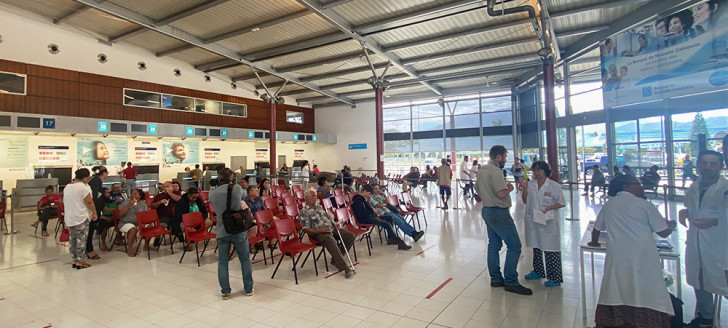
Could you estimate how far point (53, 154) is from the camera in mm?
11789

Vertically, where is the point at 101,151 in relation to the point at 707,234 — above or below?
above

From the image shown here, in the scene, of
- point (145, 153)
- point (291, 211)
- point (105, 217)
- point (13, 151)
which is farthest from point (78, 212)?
point (145, 153)

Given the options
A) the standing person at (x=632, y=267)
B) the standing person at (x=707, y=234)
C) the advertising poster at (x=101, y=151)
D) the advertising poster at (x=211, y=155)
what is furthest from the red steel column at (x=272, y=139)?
the standing person at (x=707, y=234)

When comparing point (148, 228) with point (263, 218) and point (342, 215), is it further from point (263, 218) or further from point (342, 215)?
point (342, 215)

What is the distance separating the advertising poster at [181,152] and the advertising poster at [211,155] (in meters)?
0.37

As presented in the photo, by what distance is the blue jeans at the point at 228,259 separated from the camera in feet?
12.5

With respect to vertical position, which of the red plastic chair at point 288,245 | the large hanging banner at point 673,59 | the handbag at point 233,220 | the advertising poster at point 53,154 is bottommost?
the red plastic chair at point 288,245

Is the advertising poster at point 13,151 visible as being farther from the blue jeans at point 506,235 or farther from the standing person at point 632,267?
the standing person at point 632,267

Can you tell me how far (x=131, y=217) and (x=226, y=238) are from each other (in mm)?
3395

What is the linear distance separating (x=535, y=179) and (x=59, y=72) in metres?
15.4

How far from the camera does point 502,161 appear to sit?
3.81 m

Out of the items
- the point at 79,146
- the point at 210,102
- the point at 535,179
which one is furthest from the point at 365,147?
the point at 535,179

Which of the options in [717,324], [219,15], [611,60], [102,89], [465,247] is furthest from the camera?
[102,89]

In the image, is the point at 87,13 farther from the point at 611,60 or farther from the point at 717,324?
the point at 717,324
